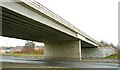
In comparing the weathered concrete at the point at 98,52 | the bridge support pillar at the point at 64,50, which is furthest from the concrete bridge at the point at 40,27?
the weathered concrete at the point at 98,52

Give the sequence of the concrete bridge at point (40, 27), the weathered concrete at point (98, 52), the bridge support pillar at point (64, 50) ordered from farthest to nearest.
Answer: the weathered concrete at point (98, 52)
the bridge support pillar at point (64, 50)
the concrete bridge at point (40, 27)

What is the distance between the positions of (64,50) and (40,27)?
2251cm

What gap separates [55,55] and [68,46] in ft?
18.0

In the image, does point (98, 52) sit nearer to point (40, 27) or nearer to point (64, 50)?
point (64, 50)

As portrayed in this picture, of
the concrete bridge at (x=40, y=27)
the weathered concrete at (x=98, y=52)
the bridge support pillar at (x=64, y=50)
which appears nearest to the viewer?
the concrete bridge at (x=40, y=27)

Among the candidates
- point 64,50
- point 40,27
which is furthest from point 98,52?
point 40,27

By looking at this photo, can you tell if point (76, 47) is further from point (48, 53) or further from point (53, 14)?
point (53, 14)

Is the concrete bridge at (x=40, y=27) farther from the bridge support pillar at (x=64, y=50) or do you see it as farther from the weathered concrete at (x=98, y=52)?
the weathered concrete at (x=98, y=52)

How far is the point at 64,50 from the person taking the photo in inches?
2309

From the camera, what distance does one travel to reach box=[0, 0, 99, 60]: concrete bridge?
83.4 feet

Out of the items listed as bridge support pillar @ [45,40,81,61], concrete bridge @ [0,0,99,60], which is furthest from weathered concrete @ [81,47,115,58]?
bridge support pillar @ [45,40,81,61]

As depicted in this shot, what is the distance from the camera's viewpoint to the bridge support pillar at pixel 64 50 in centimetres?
5664

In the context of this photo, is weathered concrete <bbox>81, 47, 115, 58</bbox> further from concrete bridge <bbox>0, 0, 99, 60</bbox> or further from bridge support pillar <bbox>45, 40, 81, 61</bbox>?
bridge support pillar <bbox>45, 40, 81, 61</bbox>

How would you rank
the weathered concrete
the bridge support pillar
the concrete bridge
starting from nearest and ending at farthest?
the concrete bridge → the bridge support pillar → the weathered concrete
